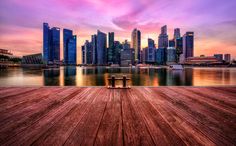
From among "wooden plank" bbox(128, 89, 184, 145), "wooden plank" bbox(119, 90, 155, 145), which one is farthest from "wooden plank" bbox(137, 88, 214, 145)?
"wooden plank" bbox(119, 90, 155, 145)

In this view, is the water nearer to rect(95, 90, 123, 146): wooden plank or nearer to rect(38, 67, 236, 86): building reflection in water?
rect(38, 67, 236, 86): building reflection in water

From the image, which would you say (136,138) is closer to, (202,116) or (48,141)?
(48,141)

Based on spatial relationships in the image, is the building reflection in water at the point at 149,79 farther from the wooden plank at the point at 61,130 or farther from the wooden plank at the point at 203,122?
the wooden plank at the point at 61,130

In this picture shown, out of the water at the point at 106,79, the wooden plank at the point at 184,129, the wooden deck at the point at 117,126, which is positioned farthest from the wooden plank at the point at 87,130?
the water at the point at 106,79

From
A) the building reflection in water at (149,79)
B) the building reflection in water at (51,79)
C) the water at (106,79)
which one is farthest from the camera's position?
the building reflection in water at (51,79)

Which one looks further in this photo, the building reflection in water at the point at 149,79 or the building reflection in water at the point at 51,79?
the building reflection in water at the point at 51,79

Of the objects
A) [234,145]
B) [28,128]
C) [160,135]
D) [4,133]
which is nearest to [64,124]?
[28,128]

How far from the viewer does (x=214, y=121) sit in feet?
13.0

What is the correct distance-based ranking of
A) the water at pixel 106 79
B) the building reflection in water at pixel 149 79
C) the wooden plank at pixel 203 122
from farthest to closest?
the building reflection in water at pixel 149 79 → the water at pixel 106 79 → the wooden plank at pixel 203 122

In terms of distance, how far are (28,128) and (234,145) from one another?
196 inches

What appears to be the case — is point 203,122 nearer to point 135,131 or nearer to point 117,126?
point 135,131

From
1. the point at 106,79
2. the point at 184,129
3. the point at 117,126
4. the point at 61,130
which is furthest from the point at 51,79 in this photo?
the point at 184,129

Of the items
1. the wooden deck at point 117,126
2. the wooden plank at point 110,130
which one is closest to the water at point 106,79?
the wooden deck at point 117,126

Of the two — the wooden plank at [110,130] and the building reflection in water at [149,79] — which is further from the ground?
the wooden plank at [110,130]
